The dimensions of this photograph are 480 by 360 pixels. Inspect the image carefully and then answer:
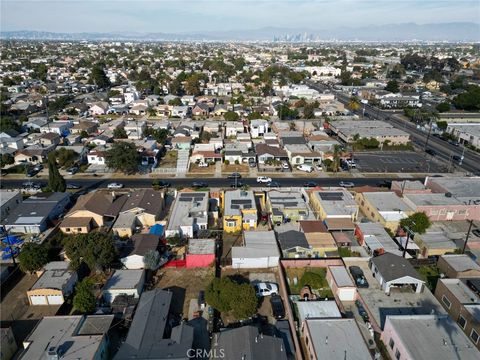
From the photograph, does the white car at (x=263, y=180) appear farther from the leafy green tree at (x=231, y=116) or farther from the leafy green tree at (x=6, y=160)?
the leafy green tree at (x=6, y=160)

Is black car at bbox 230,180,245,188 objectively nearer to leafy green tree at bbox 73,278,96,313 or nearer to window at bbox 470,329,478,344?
leafy green tree at bbox 73,278,96,313

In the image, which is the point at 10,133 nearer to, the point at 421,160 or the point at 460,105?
the point at 421,160

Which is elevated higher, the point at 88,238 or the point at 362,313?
the point at 88,238

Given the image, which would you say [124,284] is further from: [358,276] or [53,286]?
[358,276]

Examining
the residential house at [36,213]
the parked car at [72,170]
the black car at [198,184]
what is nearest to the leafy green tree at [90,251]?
the residential house at [36,213]

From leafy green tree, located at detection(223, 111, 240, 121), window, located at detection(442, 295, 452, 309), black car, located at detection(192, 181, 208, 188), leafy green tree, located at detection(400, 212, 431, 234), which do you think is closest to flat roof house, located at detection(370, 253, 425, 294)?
window, located at detection(442, 295, 452, 309)

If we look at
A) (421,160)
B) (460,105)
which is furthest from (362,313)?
(460,105)
